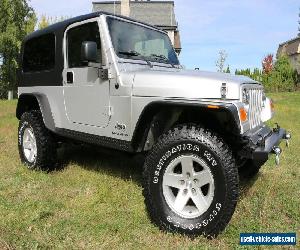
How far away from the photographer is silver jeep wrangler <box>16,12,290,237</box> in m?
3.47

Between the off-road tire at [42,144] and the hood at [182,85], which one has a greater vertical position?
the hood at [182,85]

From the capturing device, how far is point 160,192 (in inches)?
145

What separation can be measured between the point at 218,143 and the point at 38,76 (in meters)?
3.26

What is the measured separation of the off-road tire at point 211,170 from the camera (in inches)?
134

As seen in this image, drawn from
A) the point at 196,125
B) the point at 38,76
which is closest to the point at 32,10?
the point at 38,76

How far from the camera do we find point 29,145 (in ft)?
19.9

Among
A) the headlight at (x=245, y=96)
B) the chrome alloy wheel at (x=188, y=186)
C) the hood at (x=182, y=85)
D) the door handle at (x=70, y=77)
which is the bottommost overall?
the chrome alloy wheel at (x=188, y=186)

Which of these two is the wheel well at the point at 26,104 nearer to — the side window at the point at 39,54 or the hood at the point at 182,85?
the side window at the point at 39,54

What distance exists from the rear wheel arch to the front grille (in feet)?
9.04

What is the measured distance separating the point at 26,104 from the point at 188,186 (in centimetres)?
356

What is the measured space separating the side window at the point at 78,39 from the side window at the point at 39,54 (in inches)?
15.8

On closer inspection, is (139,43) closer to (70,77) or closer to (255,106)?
(70,77)

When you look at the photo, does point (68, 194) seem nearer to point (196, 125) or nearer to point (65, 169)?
point (65, 169)

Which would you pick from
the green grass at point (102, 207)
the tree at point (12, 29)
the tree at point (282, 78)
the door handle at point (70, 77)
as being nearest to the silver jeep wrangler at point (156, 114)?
the door handle at point (70, 77)
